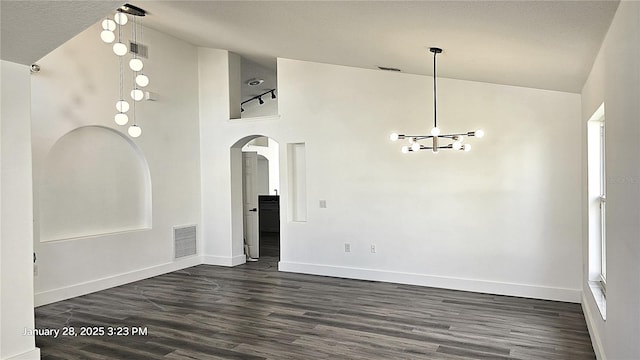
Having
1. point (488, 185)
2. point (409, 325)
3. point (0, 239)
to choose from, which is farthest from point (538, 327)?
point (0, 239)

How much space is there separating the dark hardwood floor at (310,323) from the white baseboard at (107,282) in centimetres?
12

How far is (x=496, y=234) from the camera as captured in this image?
5715 millimetres

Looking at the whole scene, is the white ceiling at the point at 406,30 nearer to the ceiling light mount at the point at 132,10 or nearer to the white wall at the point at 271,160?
the ceiling light mount at the point at 132,10

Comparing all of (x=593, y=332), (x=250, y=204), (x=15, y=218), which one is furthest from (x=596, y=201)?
(x=250, y=204)

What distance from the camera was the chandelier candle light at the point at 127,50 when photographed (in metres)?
4.38

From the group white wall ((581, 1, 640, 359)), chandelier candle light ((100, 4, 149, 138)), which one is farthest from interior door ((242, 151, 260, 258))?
white wall ((581, 1, 640, 359))

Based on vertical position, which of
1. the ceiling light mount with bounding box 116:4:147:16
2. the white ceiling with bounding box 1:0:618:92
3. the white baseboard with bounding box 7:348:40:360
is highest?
the ceiling light mount with bounding box 116:4:147:16

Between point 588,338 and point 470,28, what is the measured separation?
3.15 meters

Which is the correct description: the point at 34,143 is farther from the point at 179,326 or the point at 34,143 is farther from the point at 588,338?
the point at 588,338

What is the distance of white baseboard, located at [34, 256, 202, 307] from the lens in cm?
552

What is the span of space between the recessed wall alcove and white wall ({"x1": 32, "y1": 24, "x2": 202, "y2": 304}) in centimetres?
9

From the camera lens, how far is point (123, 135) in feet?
21.8

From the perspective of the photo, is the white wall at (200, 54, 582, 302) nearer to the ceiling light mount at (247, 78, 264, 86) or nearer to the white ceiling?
the white ceiling

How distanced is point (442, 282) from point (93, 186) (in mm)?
5080
